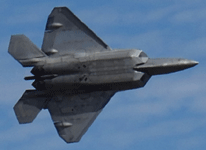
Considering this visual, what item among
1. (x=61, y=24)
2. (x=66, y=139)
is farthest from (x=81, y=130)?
(x=61, y=24)

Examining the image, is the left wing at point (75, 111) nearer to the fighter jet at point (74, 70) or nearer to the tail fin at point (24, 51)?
the fighter jet at point (74, 70)

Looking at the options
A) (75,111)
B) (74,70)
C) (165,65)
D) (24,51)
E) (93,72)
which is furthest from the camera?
(24,51)

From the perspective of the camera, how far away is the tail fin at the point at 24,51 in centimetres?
3906

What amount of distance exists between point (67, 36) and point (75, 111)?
4.05 m

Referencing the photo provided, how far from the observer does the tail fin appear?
3906cm

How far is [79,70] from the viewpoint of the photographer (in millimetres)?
38000

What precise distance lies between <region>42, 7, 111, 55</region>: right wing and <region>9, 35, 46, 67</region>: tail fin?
0.58 meters

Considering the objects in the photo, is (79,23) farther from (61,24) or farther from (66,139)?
(66,139)

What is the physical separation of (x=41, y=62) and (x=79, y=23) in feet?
9.66

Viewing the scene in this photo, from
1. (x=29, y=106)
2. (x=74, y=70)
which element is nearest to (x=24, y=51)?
(x=29, y=106)

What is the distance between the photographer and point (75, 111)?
39.1 meters

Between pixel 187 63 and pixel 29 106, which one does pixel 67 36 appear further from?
pixel 187 63

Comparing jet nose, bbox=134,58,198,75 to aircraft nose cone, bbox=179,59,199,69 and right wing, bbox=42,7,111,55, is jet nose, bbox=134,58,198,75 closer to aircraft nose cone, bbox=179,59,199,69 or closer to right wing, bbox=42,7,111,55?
aircraft nose cone, bbox=179,59,199,69

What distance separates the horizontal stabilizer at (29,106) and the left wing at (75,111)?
66cm
